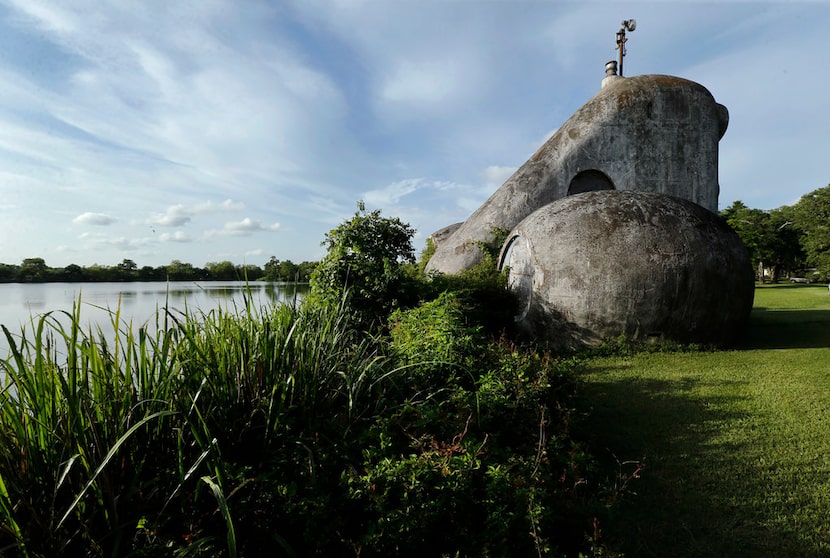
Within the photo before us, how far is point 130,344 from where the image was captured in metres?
2.58

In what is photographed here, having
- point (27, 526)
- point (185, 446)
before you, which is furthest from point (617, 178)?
point (27, 526)

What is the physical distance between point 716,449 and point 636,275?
147 inches

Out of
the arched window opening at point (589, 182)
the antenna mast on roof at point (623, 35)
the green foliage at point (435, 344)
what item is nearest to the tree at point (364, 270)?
the green foliage at point (435, 344)

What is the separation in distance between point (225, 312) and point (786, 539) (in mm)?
4141

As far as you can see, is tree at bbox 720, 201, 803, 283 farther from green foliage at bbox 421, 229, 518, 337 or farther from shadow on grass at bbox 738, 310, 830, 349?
green foliage at bbox 421, 229, 518, 337

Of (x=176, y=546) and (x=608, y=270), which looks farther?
(x=608, y=270)

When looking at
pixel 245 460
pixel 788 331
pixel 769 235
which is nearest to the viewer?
pixel 245 460

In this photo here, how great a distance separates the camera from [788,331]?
32.7ft

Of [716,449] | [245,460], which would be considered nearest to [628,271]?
[716,449]

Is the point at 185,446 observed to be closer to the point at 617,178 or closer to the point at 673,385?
the point at 673,385

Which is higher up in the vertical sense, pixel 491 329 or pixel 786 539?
pixel 491 329

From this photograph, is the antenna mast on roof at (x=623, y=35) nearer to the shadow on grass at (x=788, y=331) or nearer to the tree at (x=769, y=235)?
the shadow on grass at (x=788, y=331)

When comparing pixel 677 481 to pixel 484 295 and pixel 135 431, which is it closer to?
pixel 135 431

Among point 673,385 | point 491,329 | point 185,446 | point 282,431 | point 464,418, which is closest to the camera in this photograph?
point 185,446
